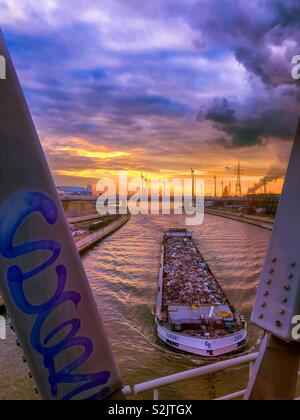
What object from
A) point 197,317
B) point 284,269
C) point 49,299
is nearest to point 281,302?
point 284,269

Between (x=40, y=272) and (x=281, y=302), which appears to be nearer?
(x=40, y=272)

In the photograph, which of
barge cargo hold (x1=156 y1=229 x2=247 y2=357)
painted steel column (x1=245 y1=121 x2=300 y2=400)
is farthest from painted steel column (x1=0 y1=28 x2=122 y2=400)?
barge cargo hold (x1=156 y1=229 x2=247 y2=357)

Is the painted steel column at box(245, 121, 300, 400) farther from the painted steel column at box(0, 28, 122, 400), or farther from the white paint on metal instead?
the painted steel column at box(0, 28, 122, 400)

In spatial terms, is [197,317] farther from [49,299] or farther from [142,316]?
[49,299]

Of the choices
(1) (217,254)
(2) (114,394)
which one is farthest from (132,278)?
(2) (114,394)

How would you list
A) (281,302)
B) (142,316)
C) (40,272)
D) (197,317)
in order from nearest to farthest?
(40,272) < (281,302) < (197,317) < (142,316)

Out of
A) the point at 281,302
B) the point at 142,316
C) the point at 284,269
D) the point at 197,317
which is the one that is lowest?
the point at 142,316
